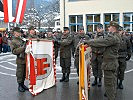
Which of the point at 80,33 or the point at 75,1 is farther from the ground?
the point at 75,1

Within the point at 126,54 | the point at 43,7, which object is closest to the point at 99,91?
the point at 126,54

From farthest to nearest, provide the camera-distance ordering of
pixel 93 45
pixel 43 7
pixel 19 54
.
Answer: pixel 43 7
pixel 19 54
pixel 93 45

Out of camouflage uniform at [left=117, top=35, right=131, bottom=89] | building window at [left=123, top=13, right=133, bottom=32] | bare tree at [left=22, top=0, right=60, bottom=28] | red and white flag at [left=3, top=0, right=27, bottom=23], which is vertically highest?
bare tree at [left=22, top=0, right=60, bottom=28]

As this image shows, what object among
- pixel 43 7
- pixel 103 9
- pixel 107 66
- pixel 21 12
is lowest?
pixel 107 66

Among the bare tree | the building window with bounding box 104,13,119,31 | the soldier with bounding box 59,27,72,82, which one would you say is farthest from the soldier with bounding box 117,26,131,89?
the bare tree

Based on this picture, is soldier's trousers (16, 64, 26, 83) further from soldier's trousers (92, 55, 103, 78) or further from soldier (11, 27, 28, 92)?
soldier's trousers (92, 55, 103, 78)

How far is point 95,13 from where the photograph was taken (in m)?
31.1

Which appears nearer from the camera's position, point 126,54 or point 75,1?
point 126,54

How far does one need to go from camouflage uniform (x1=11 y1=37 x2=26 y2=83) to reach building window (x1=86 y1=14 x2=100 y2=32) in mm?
23389

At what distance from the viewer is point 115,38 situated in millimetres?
6773

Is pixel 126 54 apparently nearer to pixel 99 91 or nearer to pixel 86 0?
pixel 99 91

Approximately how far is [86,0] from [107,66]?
82.5 ft

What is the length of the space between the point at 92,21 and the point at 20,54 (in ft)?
78.4

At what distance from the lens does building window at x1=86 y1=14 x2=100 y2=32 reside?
31.6 meters
